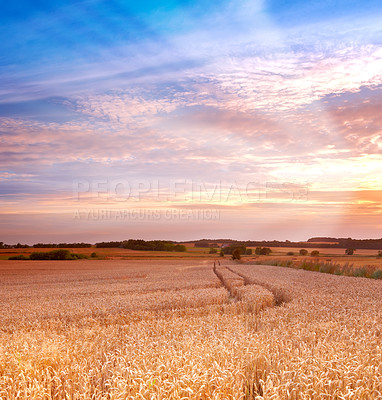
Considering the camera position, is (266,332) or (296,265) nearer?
(266,332)

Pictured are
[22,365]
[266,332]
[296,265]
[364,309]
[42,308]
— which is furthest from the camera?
[296,265]

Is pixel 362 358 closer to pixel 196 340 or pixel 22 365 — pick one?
pixel 196 340

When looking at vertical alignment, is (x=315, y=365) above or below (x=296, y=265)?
above

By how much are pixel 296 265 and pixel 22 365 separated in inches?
1866

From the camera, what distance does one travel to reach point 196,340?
23.9 feet

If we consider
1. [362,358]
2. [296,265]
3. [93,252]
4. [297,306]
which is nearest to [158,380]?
[362,358]

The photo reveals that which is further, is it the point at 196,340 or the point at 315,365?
the point at 196,340

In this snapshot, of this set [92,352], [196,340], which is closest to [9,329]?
[92,352]

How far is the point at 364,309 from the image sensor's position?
1209cm

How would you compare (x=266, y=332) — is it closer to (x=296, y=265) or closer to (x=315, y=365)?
(x=315, y=365)

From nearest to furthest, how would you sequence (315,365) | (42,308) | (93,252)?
(315,365), (42,308), (93,252)

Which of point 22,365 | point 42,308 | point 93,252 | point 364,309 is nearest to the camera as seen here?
point 22,365

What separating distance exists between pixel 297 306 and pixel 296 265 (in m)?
39.3

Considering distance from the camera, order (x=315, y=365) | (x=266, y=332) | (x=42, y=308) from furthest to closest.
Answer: (x=42, y=308) < (x=266, y=332) < (x=315, y=365)
